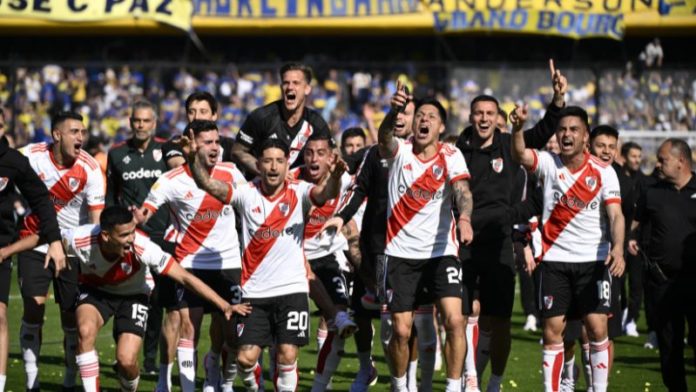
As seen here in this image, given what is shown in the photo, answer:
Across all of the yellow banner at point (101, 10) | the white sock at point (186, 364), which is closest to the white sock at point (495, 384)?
the white sock at point (186, 364)

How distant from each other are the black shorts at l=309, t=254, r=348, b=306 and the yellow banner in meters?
19.6

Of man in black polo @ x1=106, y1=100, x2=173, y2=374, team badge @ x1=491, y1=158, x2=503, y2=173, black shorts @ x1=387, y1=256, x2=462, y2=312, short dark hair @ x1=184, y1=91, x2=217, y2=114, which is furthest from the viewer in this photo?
man in black polo @ x1=106, y1=100, x2=173, y2=374

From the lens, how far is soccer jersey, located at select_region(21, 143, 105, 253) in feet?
37.0

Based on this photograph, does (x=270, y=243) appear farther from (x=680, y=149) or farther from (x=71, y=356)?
(x=680, y=149)

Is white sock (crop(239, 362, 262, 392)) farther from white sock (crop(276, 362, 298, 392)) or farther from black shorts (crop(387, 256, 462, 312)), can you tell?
black shorts (crop(387, 256, 462, 312))

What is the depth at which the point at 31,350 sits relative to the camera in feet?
37.0

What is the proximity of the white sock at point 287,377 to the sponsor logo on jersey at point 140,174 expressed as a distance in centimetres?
326

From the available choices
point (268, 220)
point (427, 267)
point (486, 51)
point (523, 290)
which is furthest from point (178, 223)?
point (486, 51)

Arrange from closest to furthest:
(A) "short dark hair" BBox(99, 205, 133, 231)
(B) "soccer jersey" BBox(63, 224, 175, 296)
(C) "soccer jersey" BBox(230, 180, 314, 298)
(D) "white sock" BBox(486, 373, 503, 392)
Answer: (A) "short dark hair" BBox(99, 205, 133, 231)
(B) "soccer jersey" BBox(63, 224, 175, 296)
(C) "soccer jersey" BBox(230, 180, 314, 298)
(D) "white sock" BBox(486, 373, 503, 392)

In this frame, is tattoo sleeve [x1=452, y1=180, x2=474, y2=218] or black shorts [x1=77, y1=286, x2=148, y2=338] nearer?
black shorts [x1=77, y1=286, x2=148, y2=338]

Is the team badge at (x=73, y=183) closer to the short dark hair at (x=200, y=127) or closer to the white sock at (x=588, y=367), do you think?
the short dark hair at (x=200, y=127)

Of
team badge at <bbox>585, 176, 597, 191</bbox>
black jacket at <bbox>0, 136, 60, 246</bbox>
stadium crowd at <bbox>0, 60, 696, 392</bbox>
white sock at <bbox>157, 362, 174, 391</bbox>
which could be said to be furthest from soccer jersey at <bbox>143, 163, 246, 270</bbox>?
team badge at <bbox>585, 176, 597, 191</bbox>

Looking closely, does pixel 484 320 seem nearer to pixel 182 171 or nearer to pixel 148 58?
pixel 182 171

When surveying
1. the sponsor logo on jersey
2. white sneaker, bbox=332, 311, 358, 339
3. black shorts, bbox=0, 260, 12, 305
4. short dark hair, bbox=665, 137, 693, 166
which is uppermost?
short dark hair, bbox=665, 137, 693, 166
